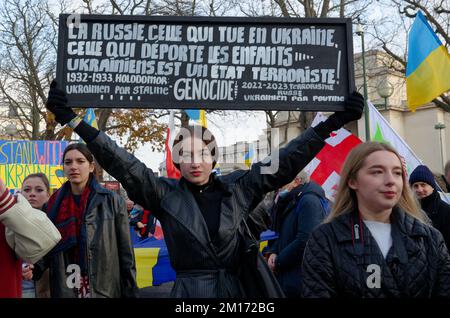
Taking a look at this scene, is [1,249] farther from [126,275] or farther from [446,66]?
[446,66]

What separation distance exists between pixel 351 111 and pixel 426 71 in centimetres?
355

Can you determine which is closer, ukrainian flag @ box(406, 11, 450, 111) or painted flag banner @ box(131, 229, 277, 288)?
ukrainian flag @ box(406, 11, 450, 111)

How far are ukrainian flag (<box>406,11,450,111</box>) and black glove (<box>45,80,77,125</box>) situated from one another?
4317 mm

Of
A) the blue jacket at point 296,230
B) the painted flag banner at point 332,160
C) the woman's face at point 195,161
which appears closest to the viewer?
the woman's face at point 195,161

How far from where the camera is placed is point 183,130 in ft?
10.5

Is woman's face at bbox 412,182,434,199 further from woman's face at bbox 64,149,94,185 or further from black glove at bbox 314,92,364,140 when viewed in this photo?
woman's face at bbox 64,149,94,185

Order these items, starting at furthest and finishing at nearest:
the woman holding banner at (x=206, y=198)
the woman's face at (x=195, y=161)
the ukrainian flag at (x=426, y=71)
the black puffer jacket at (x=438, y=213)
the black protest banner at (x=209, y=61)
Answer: the ukrainian flag at (x=426, y=71)
the black puffer jacket at (x=438, y=213)
the black protest banner at (x=209, y=61)
the woman's face at (x=195, y=161)
the woman holding banner at (x=206, y=198)

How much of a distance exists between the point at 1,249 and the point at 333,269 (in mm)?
1671

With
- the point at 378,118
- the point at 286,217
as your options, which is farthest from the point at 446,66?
the point at 286,217

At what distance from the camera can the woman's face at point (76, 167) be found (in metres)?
4.12

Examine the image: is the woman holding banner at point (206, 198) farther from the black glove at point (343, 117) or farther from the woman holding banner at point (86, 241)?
the woman holding banner at point (86, 241)

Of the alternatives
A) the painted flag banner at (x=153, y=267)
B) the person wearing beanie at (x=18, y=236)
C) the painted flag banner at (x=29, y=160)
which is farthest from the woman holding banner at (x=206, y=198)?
the painted flag banner at (x=29, y=160)

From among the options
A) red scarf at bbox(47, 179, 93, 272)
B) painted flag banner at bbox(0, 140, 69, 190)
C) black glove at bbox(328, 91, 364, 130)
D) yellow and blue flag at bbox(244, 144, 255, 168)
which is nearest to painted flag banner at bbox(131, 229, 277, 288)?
red scarf at bbox(47, 179, 93, 272)

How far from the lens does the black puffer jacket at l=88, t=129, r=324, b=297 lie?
9.25 feet
